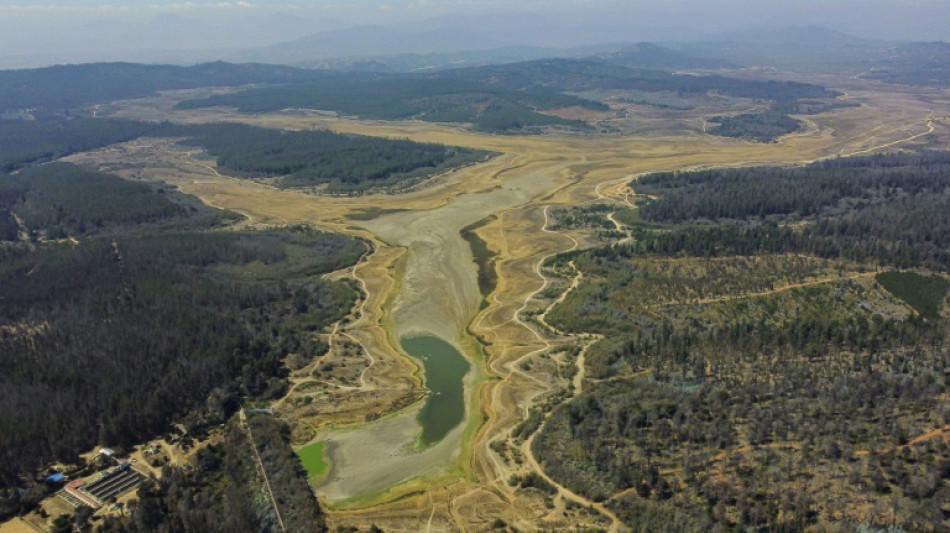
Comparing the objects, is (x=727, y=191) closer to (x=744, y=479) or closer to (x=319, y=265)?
(x=319, y=265)

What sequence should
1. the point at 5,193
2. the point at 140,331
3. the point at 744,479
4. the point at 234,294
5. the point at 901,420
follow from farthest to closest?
the point at 5,193 < the point at 234,294 < the point at 140,331 < the point at 901,420 < the point at 744,479

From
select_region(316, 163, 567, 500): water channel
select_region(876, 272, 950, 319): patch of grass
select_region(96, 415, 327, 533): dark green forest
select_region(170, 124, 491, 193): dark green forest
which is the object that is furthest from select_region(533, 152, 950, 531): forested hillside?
select_region(170, 124, 491, 193): dark green forest

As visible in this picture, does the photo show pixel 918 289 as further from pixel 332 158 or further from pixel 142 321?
pixel 332 158

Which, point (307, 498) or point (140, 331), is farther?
point (140, 331)

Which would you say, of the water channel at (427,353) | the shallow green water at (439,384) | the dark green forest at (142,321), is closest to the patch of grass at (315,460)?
the water channel at (427,353)

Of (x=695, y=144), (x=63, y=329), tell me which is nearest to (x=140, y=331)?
(x=63, y=329)

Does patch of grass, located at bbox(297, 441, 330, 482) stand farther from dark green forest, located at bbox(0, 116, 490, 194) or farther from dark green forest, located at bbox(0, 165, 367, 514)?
dark green forest, located at bbox(0, 116, 490, 194)
